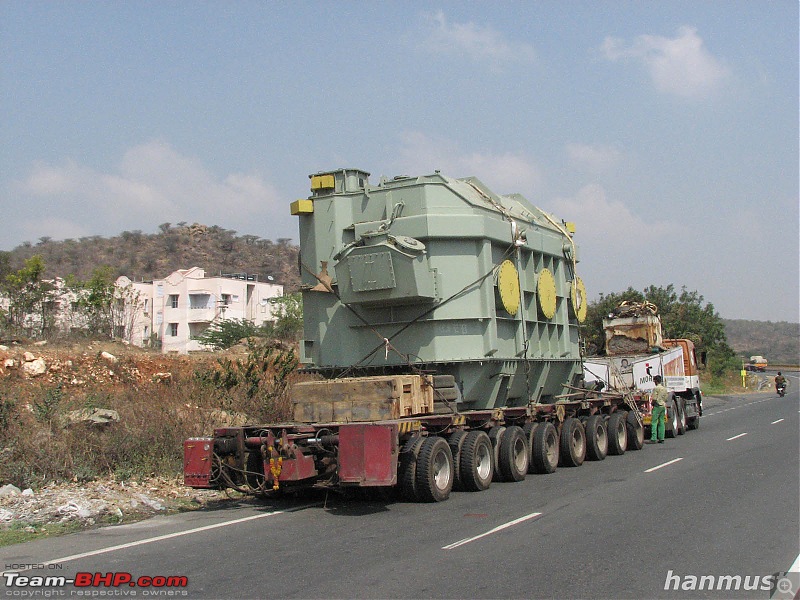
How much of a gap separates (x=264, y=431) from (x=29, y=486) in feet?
12.2

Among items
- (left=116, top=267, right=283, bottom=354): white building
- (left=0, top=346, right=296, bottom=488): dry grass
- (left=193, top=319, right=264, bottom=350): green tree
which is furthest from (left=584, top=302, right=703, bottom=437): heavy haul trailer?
(left=116, top=267, right=283, bottom=354): white building

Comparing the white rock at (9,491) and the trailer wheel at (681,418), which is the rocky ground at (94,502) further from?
the trailer wheel at (681,418)

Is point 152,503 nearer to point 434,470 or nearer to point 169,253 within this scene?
point 434,470

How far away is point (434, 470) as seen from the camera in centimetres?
1109

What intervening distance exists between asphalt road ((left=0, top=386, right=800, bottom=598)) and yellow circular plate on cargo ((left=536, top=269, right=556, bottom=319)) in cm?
427

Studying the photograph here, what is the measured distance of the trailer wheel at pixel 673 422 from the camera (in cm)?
2355

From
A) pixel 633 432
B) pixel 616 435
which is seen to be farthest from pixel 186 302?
pixel 616 435

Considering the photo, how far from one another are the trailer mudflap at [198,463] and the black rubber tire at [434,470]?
109 inches

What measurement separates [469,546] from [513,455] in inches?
224

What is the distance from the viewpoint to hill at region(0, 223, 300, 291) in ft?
271

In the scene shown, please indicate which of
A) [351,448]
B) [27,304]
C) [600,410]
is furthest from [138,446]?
[27,304]

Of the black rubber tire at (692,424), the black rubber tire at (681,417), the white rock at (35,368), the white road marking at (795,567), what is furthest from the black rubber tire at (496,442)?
the black rubber tire at (692,424)

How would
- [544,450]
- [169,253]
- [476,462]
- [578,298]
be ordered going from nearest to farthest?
[476,462] < [544,450] < [578,298] < [169,253]

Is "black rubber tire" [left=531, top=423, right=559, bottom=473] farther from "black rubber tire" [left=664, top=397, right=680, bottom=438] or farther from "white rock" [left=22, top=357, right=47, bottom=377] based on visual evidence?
"white rock" [left=22, top=357, right=47, bottom=377]
